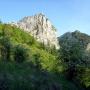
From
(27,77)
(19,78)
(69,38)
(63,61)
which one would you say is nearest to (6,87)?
(19,78)

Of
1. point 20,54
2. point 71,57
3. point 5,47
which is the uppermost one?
point 5,47

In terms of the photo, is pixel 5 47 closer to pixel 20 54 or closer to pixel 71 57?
pixel 20 54

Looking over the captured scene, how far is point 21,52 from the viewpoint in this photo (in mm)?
83438

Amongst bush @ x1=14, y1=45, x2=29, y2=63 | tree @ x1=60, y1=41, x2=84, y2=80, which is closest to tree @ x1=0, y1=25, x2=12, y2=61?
bush @ x1=14, y1=45, x2=29, y2=63

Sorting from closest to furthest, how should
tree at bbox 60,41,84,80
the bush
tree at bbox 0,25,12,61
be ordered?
tree at bbox 60,41,84,80 → the bush → tree at bbox 0,25,12,61

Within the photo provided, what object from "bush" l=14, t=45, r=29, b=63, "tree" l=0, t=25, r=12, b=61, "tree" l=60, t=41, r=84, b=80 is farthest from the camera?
"tree" l=0, t=25, r=12, b=61

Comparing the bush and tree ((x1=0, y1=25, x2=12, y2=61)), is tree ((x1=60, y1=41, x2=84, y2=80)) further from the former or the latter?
tree ((x1=0, y1=25, x2=12, y2=61))

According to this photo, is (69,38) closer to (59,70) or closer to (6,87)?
(59,70)

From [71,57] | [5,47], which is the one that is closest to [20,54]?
[5,47]

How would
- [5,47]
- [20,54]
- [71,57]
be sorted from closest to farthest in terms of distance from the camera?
[71,57] < [5,47] < [20,54]

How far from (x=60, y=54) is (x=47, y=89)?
80.5 ft

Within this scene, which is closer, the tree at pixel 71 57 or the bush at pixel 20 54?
the tree at pixel 71 57

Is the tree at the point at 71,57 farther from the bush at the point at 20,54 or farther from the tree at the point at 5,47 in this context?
the tree at the point at 5,47

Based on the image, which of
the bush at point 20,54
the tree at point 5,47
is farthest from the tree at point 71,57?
the tree at point 5,47
